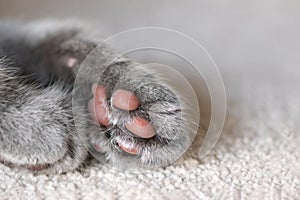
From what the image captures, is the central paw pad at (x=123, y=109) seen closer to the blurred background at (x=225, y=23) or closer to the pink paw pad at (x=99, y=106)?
the pink paw pad at (x=99, y=106)

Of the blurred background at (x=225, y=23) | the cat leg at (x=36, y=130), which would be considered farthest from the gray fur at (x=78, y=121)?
the blurred background at (x=225, y=23)

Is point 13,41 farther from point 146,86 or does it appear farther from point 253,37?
point 253,37

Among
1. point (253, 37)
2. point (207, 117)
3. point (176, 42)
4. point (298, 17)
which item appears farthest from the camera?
point (298, 17)

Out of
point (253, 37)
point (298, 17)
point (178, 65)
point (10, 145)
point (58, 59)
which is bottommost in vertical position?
point (10, 145)

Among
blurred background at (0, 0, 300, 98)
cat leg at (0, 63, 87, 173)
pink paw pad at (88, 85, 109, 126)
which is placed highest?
blurred background at (0, 0, 300, 98)

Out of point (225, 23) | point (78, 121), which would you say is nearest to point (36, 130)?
point (78, 121)

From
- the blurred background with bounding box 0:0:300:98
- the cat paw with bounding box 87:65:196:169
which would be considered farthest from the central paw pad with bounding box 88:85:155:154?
the blurred background with bounding box 0:0:300:98

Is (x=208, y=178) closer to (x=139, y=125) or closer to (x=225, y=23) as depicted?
(x=139, y=125)

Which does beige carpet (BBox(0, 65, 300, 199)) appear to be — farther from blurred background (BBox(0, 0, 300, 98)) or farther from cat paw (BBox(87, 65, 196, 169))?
blurred background (BBox(0, 0, 300, 98))

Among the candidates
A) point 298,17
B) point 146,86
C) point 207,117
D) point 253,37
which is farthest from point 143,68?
point 298,17
